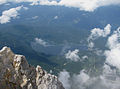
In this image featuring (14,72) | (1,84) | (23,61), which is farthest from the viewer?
(23,61)

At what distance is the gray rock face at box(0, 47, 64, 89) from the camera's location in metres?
27.0

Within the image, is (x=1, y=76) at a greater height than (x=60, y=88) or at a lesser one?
greater

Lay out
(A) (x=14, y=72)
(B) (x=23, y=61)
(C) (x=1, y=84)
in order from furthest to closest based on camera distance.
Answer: (B) (x=23, y=61) < (A) (x=14, y=72) < (C) (x=1, y=84)

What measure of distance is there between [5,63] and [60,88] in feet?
26.9

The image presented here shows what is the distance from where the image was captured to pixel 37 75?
98.4 feet

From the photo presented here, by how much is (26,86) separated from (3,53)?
577 centimetres

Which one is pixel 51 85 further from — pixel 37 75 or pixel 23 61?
pixel 23 61

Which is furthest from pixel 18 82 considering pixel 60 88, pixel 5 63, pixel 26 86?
pixel 60 88

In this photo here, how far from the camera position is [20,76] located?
28.2 m

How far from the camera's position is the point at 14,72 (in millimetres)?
28031

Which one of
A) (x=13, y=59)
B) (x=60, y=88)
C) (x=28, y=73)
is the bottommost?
(x=60, y=88)

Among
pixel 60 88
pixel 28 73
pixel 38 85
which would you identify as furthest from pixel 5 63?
pixel 60 88

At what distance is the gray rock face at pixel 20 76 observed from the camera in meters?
27.0

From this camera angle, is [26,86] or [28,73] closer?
[26,86]
